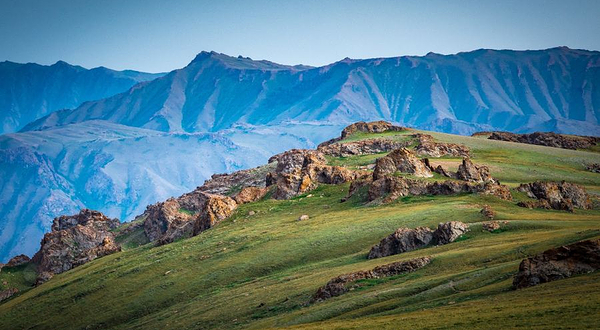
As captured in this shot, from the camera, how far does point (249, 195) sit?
332 ft

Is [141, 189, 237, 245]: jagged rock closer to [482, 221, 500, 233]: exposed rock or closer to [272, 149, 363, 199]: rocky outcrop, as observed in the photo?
[272, 149, 363, 199]: rocky outcrop

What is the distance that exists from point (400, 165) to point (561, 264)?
54.7 metres

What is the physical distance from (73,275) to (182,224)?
19.0m

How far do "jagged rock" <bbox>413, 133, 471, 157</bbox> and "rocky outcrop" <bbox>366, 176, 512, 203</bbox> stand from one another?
38.7 meters

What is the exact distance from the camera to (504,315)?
2825 centimetres

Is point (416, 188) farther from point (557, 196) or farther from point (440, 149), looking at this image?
point (440, 149)

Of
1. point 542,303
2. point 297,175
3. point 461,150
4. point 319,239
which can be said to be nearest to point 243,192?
point 297,175

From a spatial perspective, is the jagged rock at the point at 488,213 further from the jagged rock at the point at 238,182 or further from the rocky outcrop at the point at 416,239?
the jagged rock at the point at 238,182

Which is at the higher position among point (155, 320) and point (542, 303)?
point (542, 303)

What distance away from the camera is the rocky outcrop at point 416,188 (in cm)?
7619

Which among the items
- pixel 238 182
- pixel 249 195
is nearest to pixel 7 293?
pixel 249 195

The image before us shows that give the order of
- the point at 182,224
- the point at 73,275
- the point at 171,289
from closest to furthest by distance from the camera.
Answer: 1. the point at 171,289
2. the point at 73,275
3. the point at 182,224

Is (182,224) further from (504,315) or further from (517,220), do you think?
(504,315)

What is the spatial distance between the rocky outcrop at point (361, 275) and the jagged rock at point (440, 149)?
73929mm
